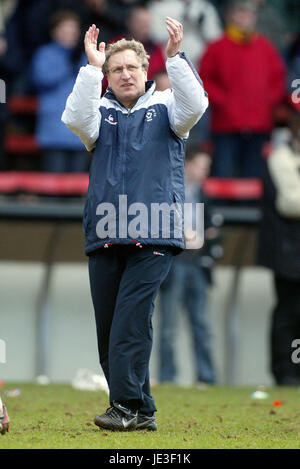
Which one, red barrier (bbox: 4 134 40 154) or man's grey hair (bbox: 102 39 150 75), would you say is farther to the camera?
red barrier (bbox: 4 134 40 154)

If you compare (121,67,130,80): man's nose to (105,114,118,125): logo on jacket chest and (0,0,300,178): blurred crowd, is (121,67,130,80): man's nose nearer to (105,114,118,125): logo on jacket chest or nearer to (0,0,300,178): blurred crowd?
(105,114,118,125): logo on jacket chest

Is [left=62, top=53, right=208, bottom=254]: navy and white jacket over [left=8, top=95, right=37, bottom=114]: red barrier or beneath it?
beneath

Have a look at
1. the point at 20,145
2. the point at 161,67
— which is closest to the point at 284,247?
the point at 161,67

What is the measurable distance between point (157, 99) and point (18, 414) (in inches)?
91.7

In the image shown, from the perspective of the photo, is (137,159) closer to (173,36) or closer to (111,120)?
(111,120)

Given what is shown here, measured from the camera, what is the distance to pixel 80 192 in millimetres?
12258

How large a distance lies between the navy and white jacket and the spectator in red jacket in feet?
22.3

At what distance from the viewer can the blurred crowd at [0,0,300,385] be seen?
11188mm

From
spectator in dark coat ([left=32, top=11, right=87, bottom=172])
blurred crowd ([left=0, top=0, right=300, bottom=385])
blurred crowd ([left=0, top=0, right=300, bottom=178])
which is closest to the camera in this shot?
blurred crowd ([left=0, top=0, right=300, bottom=385])

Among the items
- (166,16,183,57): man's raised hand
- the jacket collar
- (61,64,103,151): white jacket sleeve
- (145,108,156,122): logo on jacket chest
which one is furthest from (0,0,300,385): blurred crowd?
(166,16,183,57): man's raised hand

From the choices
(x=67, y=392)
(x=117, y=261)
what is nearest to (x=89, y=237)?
(x=117, y=261)

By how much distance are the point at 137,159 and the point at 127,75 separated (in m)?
0.49

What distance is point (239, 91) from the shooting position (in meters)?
13.3
